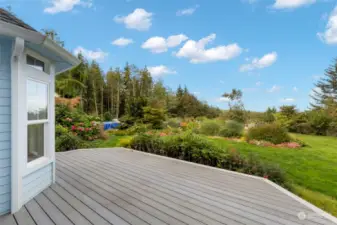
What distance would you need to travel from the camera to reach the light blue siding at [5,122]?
2.12 metres

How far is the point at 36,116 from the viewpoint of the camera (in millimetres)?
2629

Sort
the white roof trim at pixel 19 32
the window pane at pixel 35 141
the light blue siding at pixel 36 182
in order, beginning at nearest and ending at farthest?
the white roof trim at pixel 19 32, the light blue siding at pixel 36 182, the window pane at pixel 35 141

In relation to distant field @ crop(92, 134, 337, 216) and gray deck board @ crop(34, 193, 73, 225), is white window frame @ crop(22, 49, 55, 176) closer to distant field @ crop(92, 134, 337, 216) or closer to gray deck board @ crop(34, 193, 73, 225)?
gray deck board @ crop(34, 193, 73, 225)

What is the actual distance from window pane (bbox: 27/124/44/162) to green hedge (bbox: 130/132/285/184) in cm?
309

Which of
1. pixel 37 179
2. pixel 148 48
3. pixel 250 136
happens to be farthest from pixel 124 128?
pixel 37 179

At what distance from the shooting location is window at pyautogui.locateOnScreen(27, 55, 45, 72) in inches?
96.0

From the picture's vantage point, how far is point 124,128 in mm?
11711

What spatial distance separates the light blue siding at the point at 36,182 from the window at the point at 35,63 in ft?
4.51

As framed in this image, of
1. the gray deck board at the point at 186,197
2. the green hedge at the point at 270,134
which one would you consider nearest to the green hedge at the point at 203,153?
the gray deck board at the point at 186,197

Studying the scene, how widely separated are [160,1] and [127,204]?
8456mm

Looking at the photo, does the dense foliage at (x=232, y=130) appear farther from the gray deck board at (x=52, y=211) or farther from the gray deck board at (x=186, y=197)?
the gray deck board at (x=52, y=211)

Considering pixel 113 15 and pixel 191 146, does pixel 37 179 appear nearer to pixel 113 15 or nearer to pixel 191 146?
pixel 191 146

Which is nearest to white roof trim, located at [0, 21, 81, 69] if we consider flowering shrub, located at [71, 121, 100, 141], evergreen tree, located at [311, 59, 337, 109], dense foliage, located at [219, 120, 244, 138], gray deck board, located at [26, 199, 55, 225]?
gray deck board, located at [26, 199, 55, 225]

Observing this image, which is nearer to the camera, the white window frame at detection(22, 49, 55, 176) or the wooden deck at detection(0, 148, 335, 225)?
the wooden deck at detection(0, 148, 335, 225)
